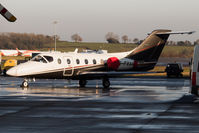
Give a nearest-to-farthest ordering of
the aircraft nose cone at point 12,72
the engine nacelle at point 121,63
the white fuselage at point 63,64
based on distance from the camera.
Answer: the aircraft nose cone at point 12,72 → the white fuselage at point 63,64 → the engine nacelle at point 121,63

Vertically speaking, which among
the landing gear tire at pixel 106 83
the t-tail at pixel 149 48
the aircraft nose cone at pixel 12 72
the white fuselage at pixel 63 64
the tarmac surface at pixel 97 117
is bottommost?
the tarmac surface at pixel 97 117

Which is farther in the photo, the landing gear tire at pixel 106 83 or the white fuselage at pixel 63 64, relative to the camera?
the landing gear tire at pixel 106 83

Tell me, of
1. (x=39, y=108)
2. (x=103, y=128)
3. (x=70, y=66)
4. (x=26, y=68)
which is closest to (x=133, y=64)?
(x=70, y=66)

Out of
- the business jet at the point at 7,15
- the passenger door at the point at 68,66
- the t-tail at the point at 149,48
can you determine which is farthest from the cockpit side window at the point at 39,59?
the business jet at the point at 7,15

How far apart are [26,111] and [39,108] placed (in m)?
1.14

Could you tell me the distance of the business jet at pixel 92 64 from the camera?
30.2 m

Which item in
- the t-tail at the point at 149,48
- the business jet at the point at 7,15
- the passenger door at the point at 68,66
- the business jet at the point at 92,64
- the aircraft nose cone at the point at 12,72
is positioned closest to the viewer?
the business jet at the point at 7,15

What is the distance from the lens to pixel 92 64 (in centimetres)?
3291

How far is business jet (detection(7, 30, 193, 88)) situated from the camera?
30.2 meters

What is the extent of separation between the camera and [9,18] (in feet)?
37.9

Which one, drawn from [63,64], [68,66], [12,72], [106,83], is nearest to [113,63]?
[106,83]

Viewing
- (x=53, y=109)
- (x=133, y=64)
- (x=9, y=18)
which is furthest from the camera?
(x=133, y=64)

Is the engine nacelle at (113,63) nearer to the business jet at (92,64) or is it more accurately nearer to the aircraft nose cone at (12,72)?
the business jet at (92,64)

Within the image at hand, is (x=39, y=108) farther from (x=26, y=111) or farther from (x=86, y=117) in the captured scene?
(x=86, y=117)
